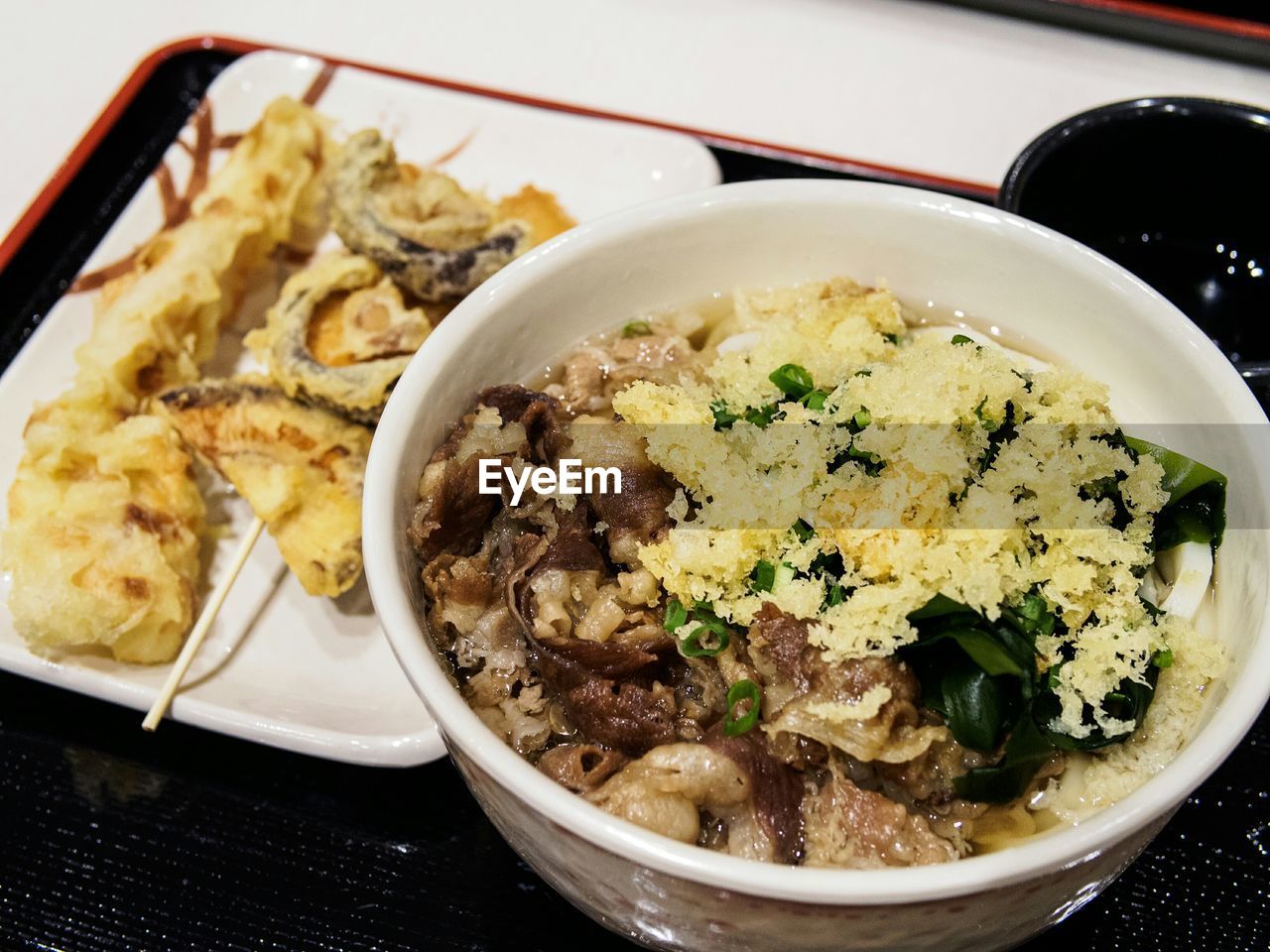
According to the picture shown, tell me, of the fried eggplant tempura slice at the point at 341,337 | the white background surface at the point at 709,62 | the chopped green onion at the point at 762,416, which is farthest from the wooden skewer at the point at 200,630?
the white background surface at the point at 709,62

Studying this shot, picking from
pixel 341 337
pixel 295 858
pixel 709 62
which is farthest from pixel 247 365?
pixel 709 62

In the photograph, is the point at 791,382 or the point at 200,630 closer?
the point at 791,382

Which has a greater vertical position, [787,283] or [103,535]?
[787,283]

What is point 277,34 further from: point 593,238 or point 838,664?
point 838,664

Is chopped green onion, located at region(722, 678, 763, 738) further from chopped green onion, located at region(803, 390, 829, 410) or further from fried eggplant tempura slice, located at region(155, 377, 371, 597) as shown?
fried eggplant tempura slice, located at region(155, 377, 371, 597)

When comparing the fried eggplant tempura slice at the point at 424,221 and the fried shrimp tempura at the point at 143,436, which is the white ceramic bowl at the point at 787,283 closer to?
the fried eggplant tempura slice at the point at 424,221

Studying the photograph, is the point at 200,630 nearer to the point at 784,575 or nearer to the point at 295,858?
the point at 295,858

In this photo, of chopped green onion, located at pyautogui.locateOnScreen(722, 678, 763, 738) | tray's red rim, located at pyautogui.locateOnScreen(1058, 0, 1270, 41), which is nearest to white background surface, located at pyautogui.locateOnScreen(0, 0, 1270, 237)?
tray's red rim, located at pyautogui.locateOnScreen(1058, 0, 1270, 41)
